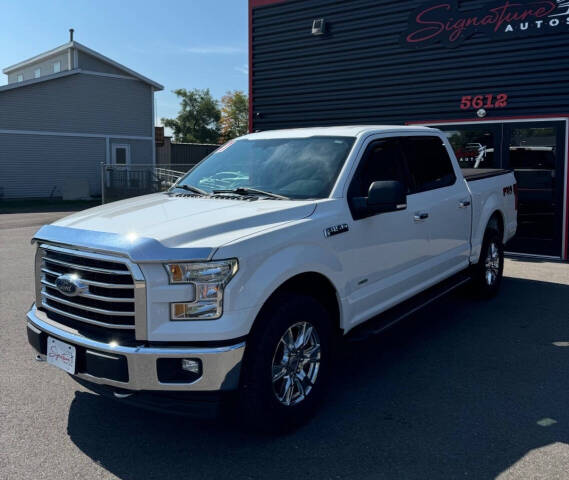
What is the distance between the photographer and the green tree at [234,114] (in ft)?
239

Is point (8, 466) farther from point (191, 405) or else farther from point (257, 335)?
point (257, 335)

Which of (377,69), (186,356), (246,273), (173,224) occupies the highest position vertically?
(377,69)

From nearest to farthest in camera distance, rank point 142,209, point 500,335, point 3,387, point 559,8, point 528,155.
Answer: point 142,209 → point 3,387 → point 500,335 → point 559,8 → point 528,155

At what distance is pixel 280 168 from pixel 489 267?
353cm

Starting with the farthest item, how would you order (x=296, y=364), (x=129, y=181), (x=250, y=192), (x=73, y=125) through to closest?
1. (x=73, y=125)
2. (x=129, y=181)
3. (x=250, y=192)
4. (x=296, y=364)

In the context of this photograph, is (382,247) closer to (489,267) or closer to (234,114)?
(489,267)

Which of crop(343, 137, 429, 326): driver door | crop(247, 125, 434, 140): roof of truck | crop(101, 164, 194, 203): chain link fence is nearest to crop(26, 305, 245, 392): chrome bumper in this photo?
crop(343, 137, 429, 326): driver door

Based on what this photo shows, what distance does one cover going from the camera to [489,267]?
689cm

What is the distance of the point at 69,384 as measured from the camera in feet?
14.3

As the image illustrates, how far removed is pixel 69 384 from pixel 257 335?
190cm

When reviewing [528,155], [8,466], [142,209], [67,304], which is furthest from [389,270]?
[528,155]

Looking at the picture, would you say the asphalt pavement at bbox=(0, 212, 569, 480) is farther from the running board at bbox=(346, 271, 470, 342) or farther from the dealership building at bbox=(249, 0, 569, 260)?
the dealership building at bbox=(249, 0, 569, 260)

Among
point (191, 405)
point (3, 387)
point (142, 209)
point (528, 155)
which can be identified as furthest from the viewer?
point (528, 155)

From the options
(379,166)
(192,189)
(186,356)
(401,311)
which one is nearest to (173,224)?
(186,356)
